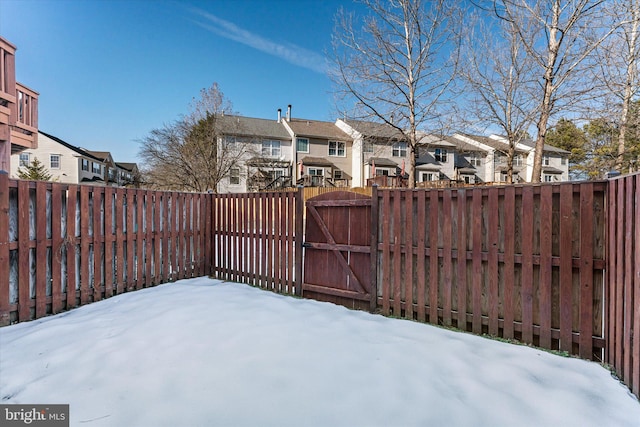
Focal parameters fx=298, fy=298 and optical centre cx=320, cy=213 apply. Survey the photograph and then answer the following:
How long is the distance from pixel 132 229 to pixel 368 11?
1066cm

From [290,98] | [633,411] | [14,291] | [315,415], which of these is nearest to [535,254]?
[633,411]

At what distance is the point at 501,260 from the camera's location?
10.3ft

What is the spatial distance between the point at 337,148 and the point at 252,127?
25.9 feet

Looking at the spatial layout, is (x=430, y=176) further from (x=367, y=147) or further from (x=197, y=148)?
(x=197, y=148)

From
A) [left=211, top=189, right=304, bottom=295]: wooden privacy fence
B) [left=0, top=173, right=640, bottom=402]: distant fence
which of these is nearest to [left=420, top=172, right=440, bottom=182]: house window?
[left=211, top=189, right=304, bottom=295]: wooden privacy fence

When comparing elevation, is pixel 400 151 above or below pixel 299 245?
above

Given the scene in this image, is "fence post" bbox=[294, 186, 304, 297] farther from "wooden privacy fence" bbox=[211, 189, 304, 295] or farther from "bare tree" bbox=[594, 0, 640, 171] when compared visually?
"bare tree" bbox=[594, 0, 640, 171]

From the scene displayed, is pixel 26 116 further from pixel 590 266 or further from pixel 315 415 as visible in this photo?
pixel 590 266

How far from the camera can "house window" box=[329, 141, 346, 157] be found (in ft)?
91.2

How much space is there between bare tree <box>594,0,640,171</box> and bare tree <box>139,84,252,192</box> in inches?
734

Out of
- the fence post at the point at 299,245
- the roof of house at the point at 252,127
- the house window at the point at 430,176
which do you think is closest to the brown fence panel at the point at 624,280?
the fence post at the point at 299,245

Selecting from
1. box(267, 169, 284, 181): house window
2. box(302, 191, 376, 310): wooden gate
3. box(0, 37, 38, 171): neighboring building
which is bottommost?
box(302, 191, 376, 310): wooden gate
